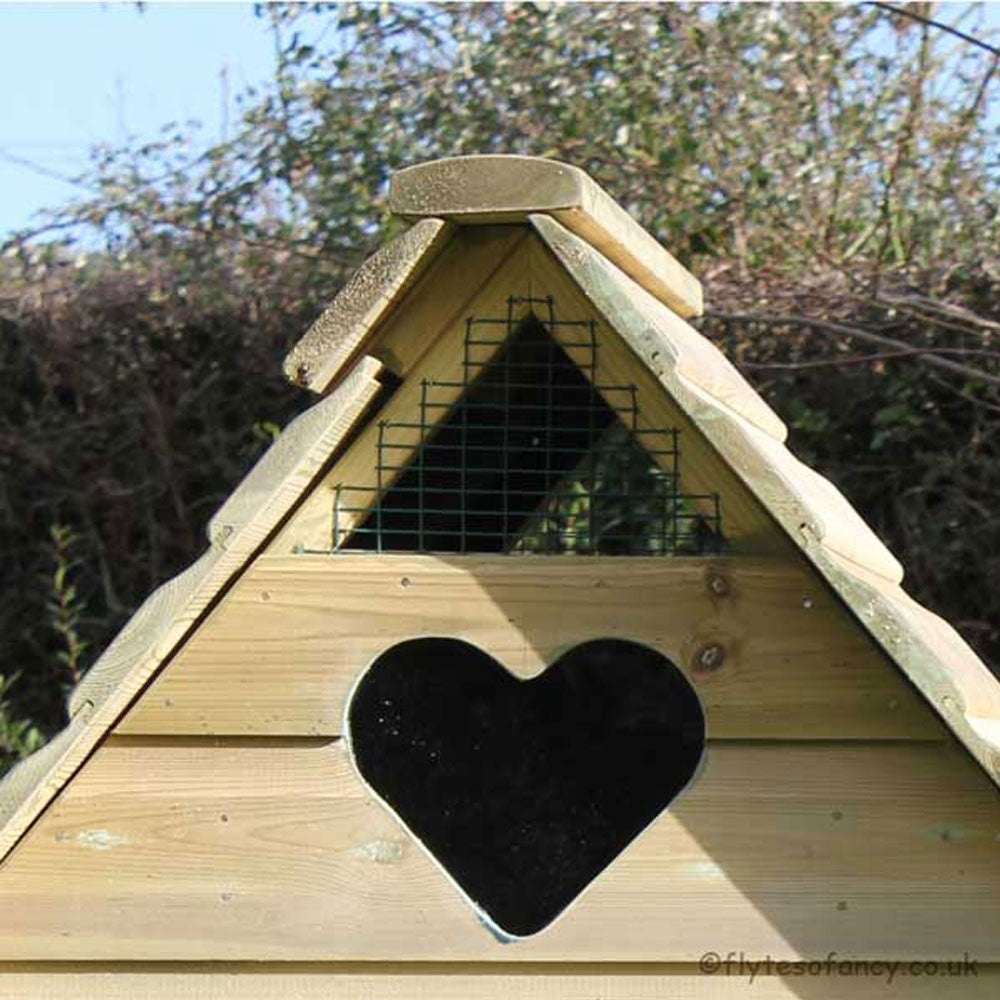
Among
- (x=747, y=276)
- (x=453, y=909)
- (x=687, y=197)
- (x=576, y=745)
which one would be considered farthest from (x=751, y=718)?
(x=687, y=197)

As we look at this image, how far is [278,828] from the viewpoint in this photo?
6.28ft

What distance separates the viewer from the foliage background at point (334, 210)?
5047mm


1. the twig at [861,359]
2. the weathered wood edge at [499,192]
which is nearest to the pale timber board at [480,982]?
the weathered wood edge at [499,192]

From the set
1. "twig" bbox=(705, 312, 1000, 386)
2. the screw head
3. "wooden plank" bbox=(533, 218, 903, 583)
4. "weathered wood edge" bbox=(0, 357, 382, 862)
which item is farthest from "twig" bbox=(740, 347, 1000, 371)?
"weathered wood edge" bbox=(0, 357, 382, 862)

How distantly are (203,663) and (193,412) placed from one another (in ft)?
11.2

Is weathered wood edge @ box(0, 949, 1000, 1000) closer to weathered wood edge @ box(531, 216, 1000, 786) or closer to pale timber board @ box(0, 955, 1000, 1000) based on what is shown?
pale timber board @ box(0, 955, 1000, 1000)

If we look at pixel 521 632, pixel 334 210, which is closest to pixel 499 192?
pixel 521 632

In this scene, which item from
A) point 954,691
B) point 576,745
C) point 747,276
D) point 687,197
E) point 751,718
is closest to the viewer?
point 954,691

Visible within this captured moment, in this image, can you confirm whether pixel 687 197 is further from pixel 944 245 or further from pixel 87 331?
pixel 87 331

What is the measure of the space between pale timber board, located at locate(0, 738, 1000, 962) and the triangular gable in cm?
8

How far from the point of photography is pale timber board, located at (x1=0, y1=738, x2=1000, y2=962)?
1864mm

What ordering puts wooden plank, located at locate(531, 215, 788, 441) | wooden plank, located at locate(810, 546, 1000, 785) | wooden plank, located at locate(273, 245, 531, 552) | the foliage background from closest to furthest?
wooden plank, located at locate(810, 546, 1000, 785), wooden plank, located at locate(531, 215, 788, 441), wooden plank, located at locate(273, 245, 531, 552), the foliage background

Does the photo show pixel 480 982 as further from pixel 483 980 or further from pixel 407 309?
pixel 407 309

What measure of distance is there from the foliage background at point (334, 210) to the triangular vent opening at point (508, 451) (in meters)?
2.28
